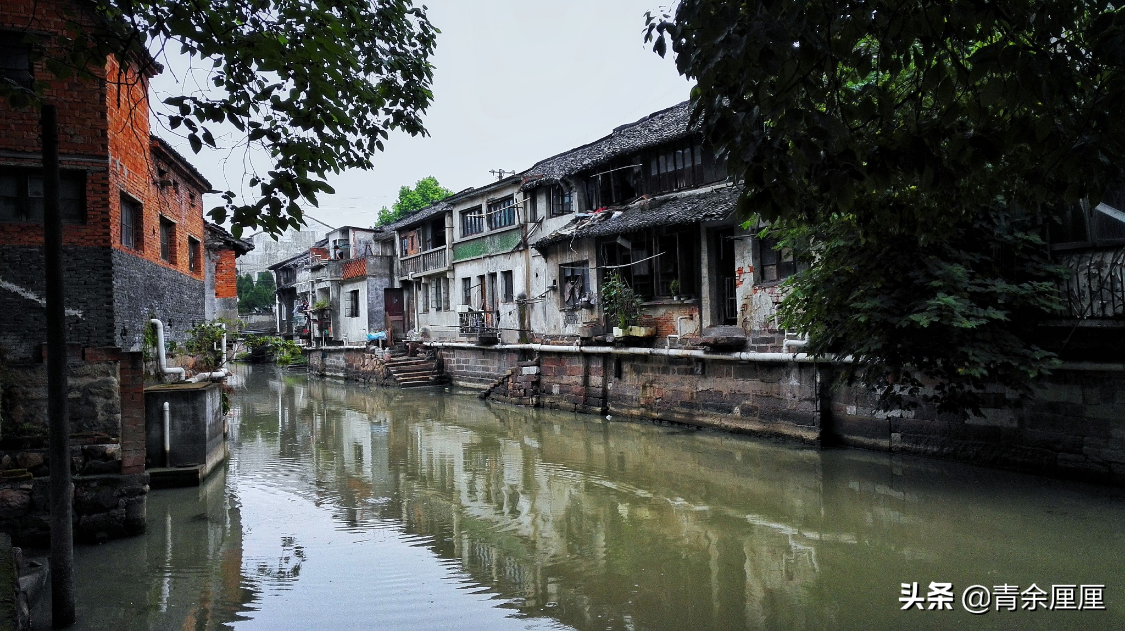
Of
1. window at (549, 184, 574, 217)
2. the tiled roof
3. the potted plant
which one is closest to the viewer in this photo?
the potted plant

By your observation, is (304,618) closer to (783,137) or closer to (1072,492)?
(783,137)

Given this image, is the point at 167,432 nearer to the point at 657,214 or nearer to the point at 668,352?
the point at 668,352

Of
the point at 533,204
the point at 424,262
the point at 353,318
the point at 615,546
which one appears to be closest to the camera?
the point at 615,546

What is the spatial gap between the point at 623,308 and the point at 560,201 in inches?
224

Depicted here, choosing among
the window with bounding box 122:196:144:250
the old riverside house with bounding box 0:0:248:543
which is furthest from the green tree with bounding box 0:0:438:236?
the window with bounding box 122:196:144:250

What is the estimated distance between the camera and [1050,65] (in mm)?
3049

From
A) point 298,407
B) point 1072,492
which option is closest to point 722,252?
point 1072,492

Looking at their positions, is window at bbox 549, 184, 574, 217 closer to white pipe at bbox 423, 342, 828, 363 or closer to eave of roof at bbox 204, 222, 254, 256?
white pipe at bbox 423, 342, 828, 363

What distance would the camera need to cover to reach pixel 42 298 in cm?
833

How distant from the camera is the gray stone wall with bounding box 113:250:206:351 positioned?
9.37 m

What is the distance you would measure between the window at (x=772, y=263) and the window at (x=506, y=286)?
37.8 feet

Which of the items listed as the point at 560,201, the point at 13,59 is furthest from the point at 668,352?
the point at 13,59

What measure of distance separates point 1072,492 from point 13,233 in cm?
1308

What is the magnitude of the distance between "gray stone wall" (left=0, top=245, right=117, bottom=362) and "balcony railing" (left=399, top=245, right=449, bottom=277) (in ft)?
68.1
